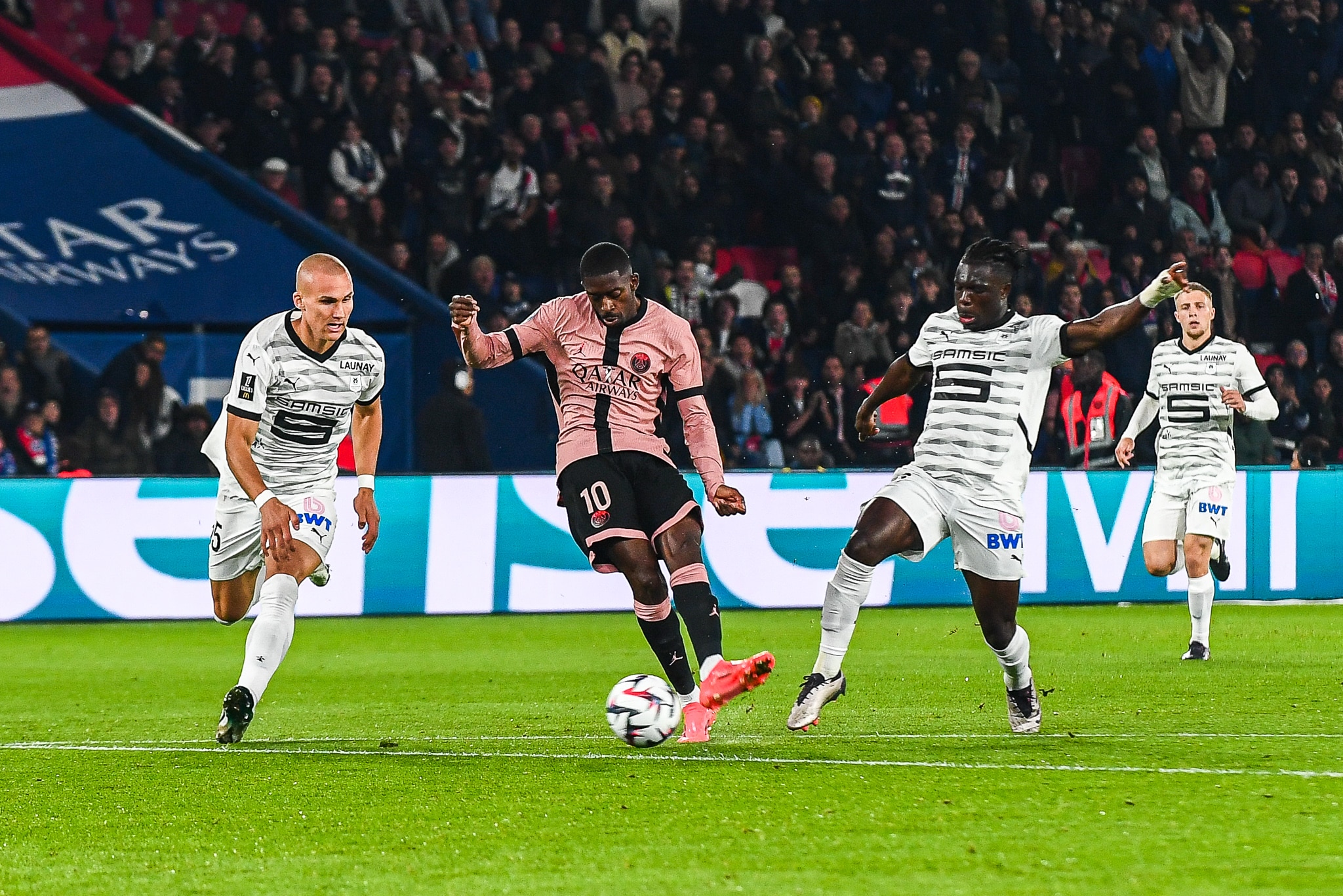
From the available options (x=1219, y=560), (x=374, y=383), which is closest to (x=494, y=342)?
(x=374, y=383)

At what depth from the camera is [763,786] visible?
18.4 ft

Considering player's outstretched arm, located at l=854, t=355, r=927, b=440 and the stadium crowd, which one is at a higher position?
the stadium crowd

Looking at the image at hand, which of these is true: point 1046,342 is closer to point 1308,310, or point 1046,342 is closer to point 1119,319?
point 1119,319

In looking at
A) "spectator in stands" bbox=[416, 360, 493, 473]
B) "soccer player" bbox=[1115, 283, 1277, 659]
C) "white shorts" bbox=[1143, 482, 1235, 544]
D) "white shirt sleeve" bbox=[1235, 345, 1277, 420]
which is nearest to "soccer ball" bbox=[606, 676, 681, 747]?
"soccer player" bbox=[1115, 283, 1277, 659]

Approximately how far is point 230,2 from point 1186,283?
14.5 metres

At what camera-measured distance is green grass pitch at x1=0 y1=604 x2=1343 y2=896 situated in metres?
4.39

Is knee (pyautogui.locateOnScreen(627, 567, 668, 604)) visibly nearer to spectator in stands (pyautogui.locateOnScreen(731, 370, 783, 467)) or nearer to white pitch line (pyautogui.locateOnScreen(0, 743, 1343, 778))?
white pitch line (pyautogui.locateOnScreen(0, 743, 1343, 778))

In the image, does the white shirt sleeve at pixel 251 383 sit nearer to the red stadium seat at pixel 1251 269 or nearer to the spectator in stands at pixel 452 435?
the spectator in stands at pixel 452 435

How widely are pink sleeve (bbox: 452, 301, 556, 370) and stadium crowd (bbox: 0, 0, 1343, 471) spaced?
7.39 m

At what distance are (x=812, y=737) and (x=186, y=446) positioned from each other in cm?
889

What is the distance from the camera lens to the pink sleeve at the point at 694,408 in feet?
23.2

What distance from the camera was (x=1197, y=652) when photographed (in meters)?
10.4

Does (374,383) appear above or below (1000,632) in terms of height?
above

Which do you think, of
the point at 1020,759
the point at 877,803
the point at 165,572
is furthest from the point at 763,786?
the point at 165,572
